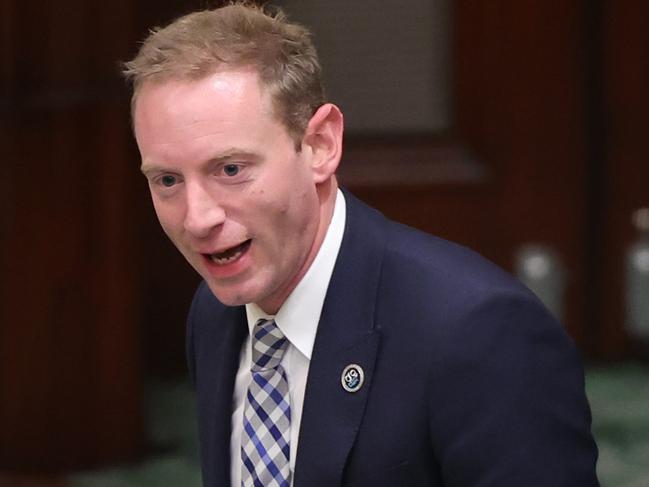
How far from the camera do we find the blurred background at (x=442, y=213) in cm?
396

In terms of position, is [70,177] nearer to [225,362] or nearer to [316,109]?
[225,362]

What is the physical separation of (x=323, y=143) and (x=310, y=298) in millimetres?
208

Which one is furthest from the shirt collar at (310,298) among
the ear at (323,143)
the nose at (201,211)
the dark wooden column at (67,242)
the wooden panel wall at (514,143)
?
the wooden panel wall at (514,143)

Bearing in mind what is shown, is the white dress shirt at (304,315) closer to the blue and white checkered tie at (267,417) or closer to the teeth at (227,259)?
the blue and white checkered tie at (267,417)

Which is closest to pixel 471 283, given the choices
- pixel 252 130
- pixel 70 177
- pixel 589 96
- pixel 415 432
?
pixel 415 432

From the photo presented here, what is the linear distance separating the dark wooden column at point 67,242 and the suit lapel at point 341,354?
6.20 feet

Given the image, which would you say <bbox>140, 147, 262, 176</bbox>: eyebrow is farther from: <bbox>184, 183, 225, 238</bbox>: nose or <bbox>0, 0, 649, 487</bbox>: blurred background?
<bbox>0, 0, 649, 487</bbox>: blurred background

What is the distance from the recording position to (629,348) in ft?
14.0

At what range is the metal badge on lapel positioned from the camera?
6.50 feet

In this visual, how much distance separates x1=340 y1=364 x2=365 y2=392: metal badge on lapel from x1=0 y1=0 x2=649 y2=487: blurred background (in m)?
2.00

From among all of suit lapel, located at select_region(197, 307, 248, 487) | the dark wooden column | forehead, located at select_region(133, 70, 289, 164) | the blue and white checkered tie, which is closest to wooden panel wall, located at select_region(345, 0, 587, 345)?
the dark wooden column

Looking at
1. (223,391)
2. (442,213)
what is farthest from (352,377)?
(442,213)

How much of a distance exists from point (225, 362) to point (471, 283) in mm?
427

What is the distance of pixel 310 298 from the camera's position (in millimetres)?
2057
